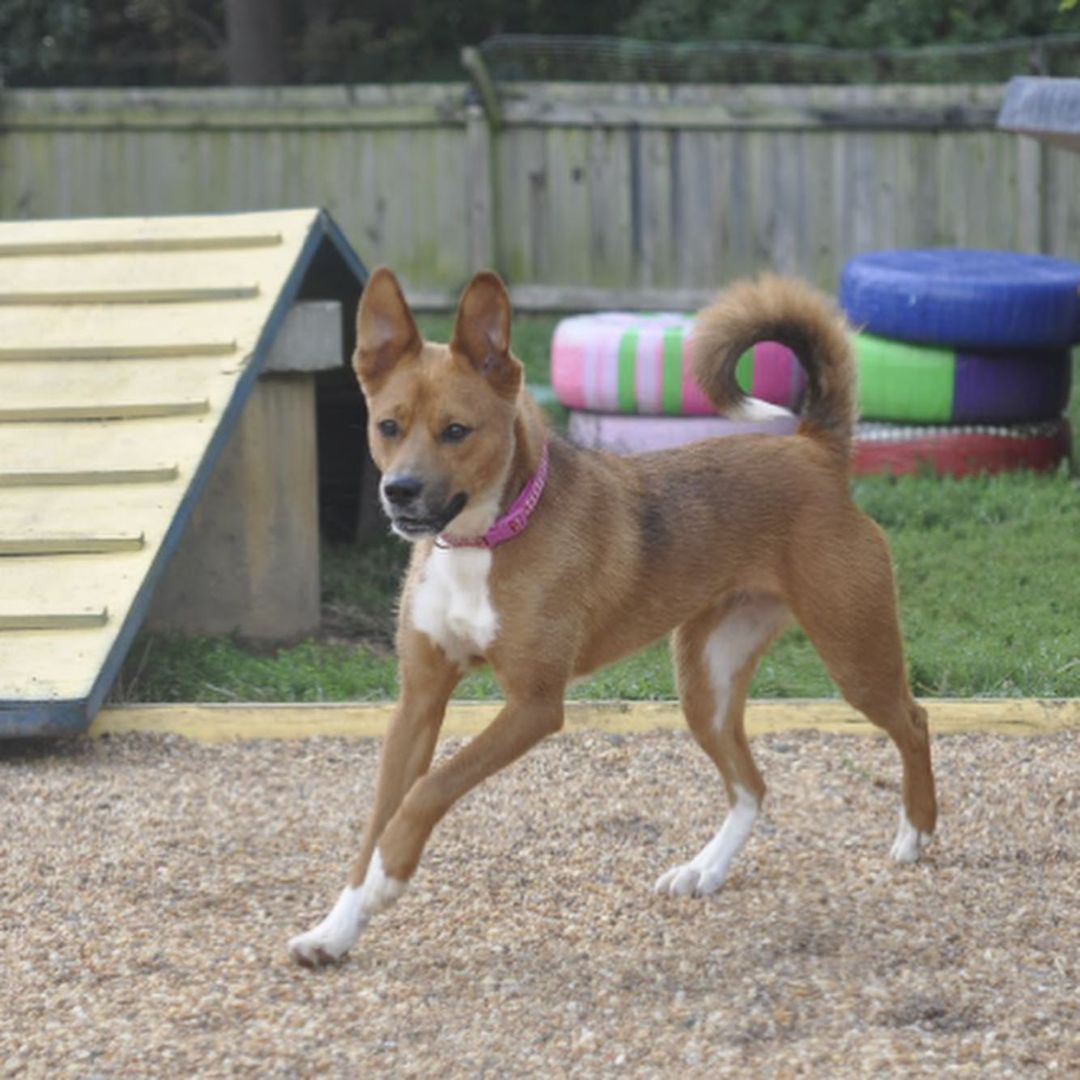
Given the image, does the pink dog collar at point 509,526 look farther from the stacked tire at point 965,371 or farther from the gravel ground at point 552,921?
the stacked tire at point 965,371

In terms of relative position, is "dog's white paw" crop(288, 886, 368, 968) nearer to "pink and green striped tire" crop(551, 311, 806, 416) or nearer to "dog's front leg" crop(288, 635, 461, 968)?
"dog's front leg" crop(288, 635, 461, 968)

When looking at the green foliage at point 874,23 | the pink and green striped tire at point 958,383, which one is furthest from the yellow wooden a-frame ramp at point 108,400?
the green foliage at point 874,23

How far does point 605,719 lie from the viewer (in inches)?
245

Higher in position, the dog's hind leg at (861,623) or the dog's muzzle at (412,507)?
the dog's muzzle at (412,507)

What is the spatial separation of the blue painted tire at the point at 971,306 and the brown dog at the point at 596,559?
15.8ft

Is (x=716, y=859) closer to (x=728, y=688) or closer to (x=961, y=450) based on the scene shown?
(x=728, y=688)

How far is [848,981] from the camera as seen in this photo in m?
4.41

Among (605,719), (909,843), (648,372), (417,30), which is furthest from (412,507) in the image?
(417,30)

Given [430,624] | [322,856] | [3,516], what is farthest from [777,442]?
[3,516]

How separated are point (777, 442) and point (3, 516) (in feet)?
9.22

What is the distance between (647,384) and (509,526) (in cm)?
574

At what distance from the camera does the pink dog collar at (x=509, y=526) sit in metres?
4.56

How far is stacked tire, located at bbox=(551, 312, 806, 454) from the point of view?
1019cm

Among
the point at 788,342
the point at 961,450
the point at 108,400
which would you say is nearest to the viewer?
the point at 788,342
